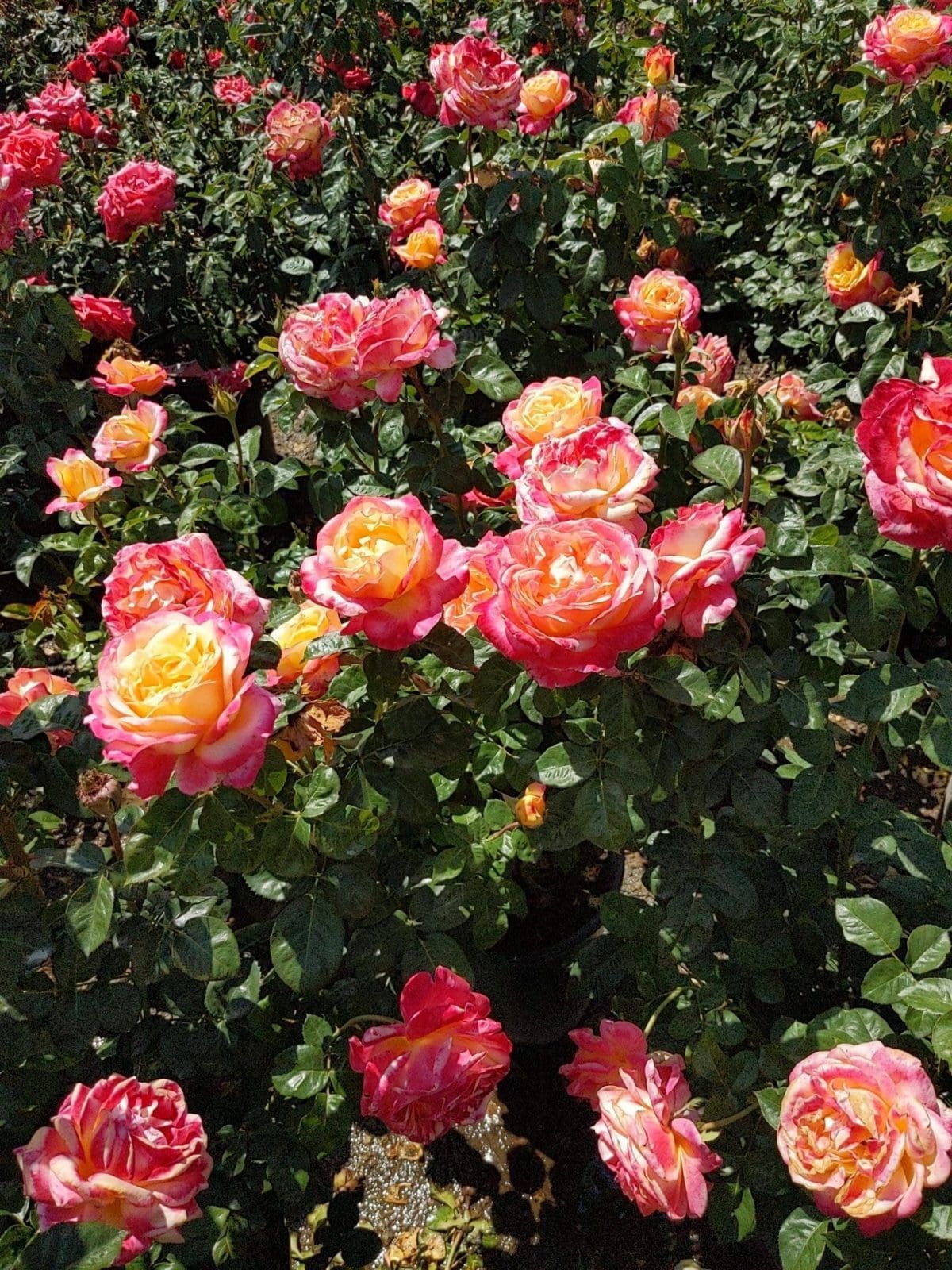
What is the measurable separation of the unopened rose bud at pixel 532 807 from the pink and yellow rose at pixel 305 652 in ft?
0.98

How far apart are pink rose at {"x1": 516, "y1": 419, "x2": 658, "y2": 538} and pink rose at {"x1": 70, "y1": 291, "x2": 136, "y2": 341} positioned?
175 cm

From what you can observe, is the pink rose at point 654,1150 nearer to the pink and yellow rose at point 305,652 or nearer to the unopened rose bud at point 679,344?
the pink and yellow rose at point 305,652

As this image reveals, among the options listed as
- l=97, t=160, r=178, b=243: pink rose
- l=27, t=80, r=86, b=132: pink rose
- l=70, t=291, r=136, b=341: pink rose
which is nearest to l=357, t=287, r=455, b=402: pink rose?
l=70, t=291, r=136, b=341: pink rose

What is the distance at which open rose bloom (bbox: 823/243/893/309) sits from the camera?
1792 millimetres

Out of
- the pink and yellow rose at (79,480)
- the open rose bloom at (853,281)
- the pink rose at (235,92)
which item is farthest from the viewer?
the pink rose at (235,92)

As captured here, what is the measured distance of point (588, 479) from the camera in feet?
3.03

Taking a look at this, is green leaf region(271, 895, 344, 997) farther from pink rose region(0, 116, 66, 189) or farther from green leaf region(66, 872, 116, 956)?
pink rose region(0, 116, 66, 189)

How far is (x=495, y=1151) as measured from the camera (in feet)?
6.16

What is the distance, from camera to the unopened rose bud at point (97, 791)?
1094mm

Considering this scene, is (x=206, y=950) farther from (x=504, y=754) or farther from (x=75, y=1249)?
(x=504, y=754)

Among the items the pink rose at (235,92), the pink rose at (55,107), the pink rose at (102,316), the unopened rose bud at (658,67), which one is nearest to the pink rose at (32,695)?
the pink rose at (102,316)

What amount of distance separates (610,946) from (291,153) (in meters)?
1.94

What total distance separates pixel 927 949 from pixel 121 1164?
89 cm

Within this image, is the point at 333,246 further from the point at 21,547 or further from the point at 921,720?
the point at 921,720
